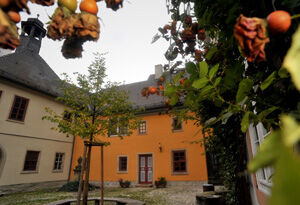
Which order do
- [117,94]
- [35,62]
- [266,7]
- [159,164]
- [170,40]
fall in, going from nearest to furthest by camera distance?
[266,7]
[170,40]
[117,94]
[159,164]
[35,62]

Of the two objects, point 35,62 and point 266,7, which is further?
point 35,62

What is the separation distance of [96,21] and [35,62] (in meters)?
18.8

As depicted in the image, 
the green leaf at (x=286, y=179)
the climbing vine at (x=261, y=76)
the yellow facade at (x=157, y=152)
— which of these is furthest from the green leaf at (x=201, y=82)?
the yellow facade at (x=157, y=152)

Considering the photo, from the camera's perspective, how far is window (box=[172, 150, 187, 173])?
13200 millimetres

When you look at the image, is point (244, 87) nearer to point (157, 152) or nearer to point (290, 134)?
point (290, 134)

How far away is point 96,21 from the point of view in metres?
0.74

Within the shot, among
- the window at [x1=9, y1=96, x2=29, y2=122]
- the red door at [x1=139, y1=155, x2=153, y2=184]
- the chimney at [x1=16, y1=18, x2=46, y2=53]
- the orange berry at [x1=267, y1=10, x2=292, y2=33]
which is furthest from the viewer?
the chimney at [x1=16, y1=18, x2=46, y2=53]

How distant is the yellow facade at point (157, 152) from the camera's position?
12805 mm

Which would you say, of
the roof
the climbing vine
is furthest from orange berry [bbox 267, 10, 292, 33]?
the roof

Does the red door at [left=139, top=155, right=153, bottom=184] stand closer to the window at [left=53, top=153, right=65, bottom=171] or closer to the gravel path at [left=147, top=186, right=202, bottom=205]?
the gravel path at [left=147, top=186, right=202, bottom=205]

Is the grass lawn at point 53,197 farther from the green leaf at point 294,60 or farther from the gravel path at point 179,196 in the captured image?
the green leaf at point 294,60

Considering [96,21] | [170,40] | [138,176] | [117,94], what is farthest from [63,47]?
[138,176]

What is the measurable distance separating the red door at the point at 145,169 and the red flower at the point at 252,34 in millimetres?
14651

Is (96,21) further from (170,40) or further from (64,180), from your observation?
(64,180)
